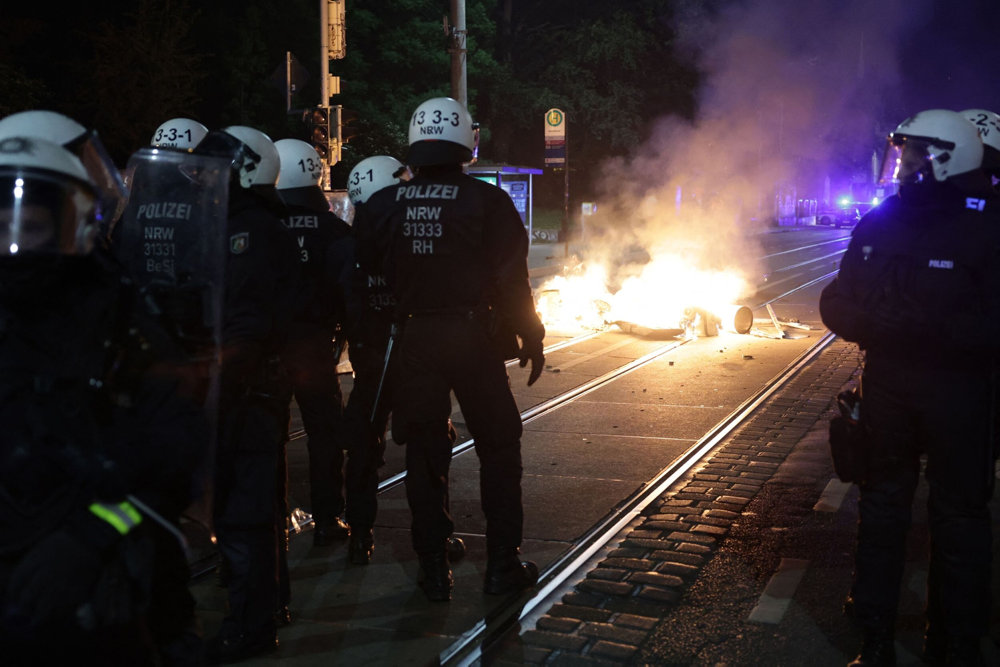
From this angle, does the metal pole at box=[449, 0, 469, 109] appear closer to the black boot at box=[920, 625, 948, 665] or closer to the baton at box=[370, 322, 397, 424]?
the baton at box=[370, 322, 397, 424]

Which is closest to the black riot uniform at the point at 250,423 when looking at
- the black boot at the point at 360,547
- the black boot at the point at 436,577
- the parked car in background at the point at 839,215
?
the black boot at the point at 436,577

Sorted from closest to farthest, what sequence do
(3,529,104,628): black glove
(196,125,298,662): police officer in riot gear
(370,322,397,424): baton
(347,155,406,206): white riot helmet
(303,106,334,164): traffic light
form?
1. (3,529,104,628): black glove
2. (196,125,298,662): police officer in riot gear
3. (370,322,397,424): baton
4. (347,155,406,206): white riot helmet
5. (303,106,334,164): traffic light

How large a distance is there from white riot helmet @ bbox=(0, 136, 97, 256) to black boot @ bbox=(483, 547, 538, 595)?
2.73 metres

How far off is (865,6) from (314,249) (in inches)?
644

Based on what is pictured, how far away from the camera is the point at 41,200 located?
225 centimetres

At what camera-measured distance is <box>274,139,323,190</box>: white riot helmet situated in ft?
17.6

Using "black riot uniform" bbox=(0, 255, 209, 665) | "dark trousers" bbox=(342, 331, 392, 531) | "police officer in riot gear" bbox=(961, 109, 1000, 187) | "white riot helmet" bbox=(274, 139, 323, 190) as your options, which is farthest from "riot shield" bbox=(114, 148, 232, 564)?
"police officer in riot gear" bbox=(961, 109, 1000, 187)

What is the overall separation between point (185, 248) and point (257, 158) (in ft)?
3.32

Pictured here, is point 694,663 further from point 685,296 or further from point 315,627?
point 685,296

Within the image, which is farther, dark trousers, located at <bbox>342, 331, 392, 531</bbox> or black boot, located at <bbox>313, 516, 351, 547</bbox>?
black boot, located at <bbox>313, 516, 351, 547</bbox>

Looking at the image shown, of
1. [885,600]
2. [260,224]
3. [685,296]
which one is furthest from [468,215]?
[685,296]

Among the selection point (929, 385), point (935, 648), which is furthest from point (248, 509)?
point (935, 648)

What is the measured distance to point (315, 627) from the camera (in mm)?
4340

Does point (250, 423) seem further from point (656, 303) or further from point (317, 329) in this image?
point (656, 303)
